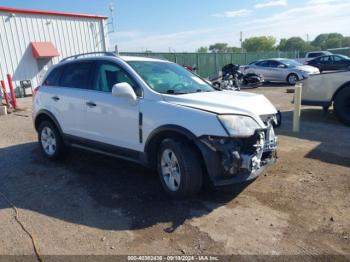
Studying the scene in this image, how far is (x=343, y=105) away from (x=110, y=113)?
19.2 feet

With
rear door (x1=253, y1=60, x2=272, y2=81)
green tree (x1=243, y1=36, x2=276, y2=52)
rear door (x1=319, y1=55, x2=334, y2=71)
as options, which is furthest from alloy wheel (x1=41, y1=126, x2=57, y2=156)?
green tree (x1=243, y1=36, x2=276, y2=52)

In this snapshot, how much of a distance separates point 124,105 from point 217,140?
147 cm

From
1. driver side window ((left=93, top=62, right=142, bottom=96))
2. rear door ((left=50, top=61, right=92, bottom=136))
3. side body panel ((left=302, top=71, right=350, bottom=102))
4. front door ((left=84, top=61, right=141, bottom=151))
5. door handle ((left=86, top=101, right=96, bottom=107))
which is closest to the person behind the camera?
front door ((left=84, top=61, right=141, bottom=151))

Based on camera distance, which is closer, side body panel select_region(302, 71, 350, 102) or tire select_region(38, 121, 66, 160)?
tire select_region(38, 121, 66, 160)

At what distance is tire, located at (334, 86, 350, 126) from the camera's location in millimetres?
7848

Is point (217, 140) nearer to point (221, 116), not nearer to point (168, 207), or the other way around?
point (221, 116)

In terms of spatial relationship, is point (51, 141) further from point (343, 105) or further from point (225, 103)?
point (343, 105)

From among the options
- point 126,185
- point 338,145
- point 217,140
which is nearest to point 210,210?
point 217,140

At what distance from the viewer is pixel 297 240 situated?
324 centimetres

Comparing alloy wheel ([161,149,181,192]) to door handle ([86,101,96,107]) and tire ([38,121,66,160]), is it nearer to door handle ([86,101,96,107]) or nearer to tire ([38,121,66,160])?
door handle ([86,101,96,107])

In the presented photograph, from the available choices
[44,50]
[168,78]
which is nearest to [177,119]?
[168,78]

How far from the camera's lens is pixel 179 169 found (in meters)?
3.93

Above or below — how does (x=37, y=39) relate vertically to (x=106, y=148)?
above

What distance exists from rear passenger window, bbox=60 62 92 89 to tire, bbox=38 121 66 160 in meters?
0.84
